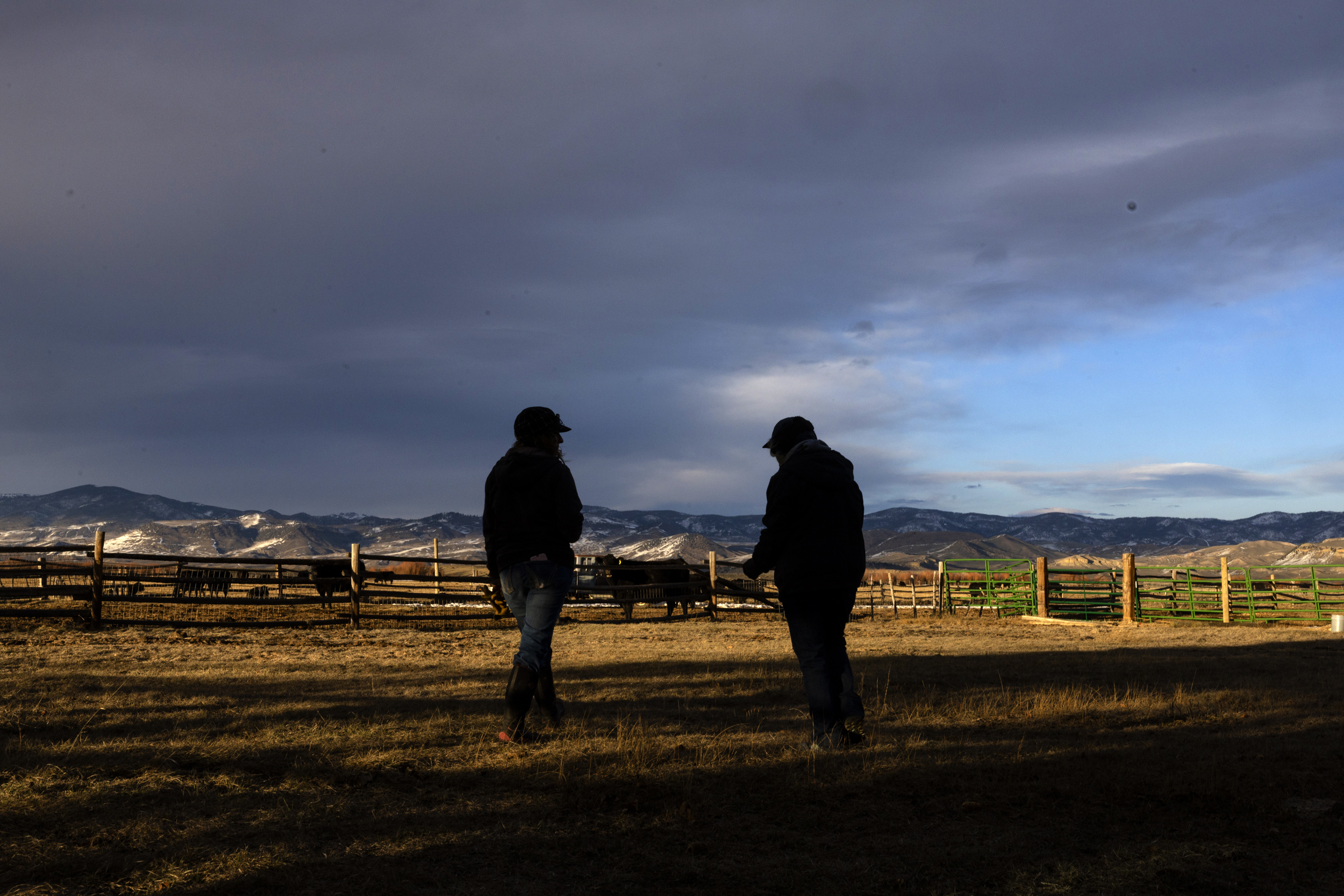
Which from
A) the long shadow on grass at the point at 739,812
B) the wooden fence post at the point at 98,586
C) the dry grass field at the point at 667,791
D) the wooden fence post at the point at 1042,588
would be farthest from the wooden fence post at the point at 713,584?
the long shadow on grass at the point at 739,812

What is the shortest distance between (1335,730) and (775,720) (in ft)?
11.8

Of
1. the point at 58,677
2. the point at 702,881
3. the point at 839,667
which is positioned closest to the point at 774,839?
the point at 702,881

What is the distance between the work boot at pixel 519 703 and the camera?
15.8ft

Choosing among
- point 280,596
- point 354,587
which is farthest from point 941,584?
point 280,596

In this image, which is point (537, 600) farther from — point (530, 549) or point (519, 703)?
point (519, 703)

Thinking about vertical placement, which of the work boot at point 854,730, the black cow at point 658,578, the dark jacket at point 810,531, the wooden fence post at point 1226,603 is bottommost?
the wooden fence post at point 1226,603

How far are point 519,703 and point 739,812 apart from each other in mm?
1613

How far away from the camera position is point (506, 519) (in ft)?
16.3

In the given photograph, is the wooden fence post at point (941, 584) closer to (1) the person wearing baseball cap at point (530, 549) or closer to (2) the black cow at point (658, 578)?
(2) the black cow at point (658, 578)

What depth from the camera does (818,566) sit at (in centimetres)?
471

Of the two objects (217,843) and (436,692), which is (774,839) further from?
(436,692)

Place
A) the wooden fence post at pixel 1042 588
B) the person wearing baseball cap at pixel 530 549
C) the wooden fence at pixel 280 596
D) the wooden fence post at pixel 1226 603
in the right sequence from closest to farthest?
1. the person wearing baseball cap at pixel 530 549
2. the wooden fence at pixel 280 596
3. the wooden fence post at pixel 1042 588
4. the wooden fence post at pixel 1226 603

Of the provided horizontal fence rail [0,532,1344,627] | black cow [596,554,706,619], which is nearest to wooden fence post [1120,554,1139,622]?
horizontal fence rail [0,532,1344,627]

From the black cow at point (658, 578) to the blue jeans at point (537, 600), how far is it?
14.6 m
